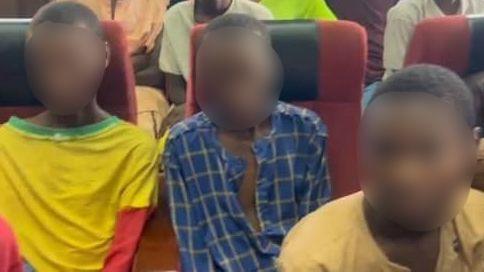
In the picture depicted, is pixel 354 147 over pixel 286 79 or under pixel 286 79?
under

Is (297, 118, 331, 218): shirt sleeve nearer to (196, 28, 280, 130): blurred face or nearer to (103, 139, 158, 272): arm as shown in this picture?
(196, 28, 280, 130): blurred face

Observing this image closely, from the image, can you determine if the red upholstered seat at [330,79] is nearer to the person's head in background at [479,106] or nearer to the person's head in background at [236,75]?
the person's head in background at [236,75]

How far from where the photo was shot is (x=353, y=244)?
4.40 ft

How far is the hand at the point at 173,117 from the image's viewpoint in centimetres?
276

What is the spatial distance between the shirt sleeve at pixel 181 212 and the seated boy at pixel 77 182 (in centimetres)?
10

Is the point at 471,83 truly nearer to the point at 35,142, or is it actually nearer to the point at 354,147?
the point at 354,147

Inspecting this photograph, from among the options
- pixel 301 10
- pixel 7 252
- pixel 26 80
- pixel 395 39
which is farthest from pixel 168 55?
pixel 7 252

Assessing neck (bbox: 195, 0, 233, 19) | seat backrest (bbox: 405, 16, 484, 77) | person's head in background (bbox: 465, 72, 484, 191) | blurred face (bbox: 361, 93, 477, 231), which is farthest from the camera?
neck (bbox: 195, 0, 233, 19)

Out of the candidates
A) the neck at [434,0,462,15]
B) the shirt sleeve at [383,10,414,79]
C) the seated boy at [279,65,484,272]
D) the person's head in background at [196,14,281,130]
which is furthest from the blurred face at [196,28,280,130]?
the neck at [434,0,462,15]

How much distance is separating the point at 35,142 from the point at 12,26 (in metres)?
0.27

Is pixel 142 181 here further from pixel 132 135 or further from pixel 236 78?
pixel 236 78

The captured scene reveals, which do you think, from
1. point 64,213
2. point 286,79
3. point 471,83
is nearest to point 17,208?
point 64,213

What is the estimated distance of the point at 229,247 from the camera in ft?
6.24

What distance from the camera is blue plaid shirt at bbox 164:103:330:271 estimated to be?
6.23ft
